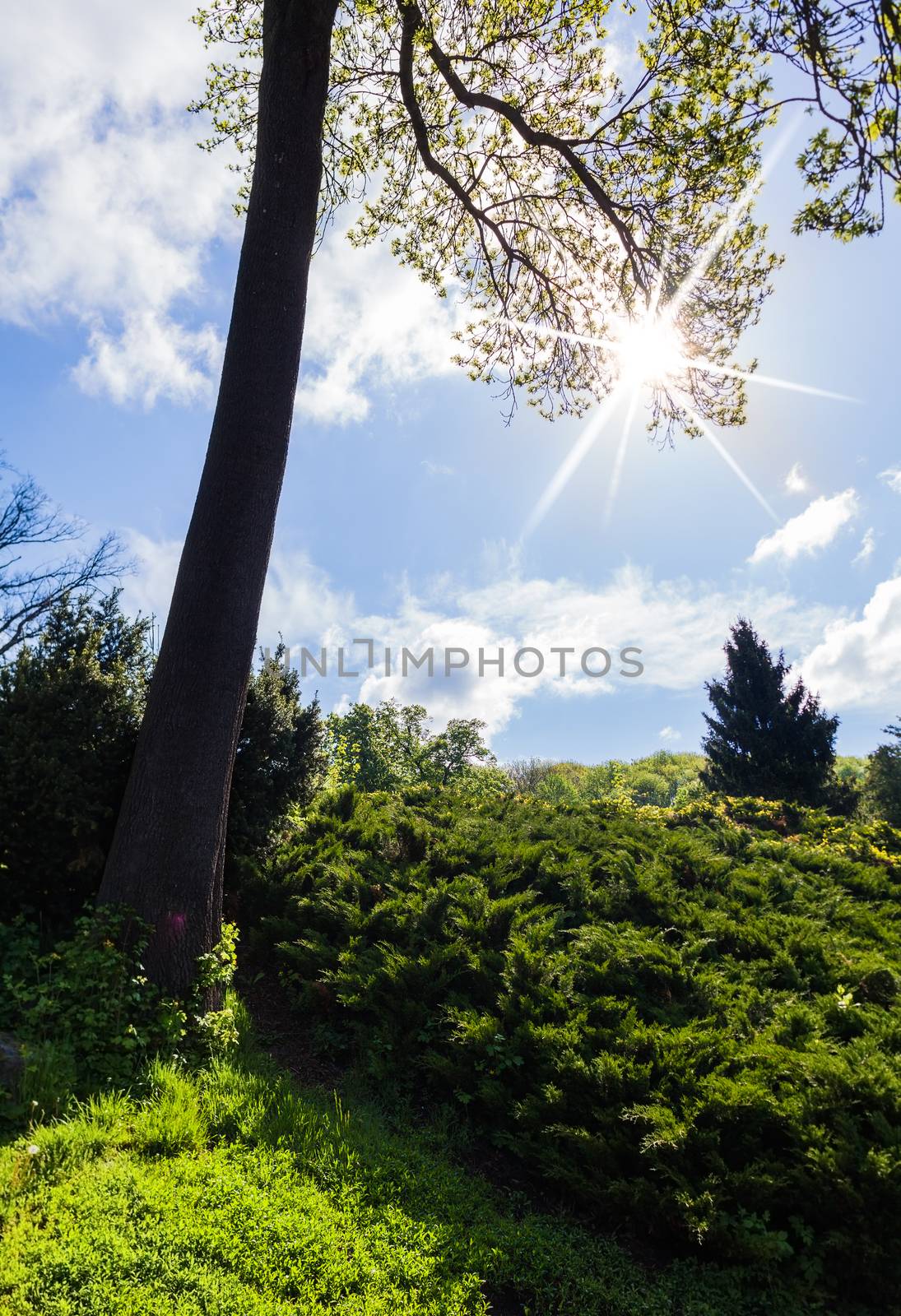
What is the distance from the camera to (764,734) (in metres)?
22.2

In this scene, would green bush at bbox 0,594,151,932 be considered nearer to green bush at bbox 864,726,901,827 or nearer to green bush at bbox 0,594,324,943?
green bush at bbox 0,594,324,943

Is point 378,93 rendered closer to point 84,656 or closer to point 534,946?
point 84,656

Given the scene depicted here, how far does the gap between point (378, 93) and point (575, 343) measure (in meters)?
4.10

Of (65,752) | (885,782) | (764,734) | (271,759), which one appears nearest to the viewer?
(65,752)

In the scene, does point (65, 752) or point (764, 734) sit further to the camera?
point (764, 734)

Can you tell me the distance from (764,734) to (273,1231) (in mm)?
22677

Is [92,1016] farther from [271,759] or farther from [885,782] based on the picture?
[885,782]

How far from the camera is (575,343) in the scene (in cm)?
969

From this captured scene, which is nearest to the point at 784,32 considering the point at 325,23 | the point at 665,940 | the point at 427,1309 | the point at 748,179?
the point at 748,179

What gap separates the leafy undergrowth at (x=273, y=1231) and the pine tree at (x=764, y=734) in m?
20.3

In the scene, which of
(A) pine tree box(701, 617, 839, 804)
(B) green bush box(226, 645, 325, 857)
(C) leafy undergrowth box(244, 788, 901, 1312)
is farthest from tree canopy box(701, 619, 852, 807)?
(B) green bush box(226, 645, 325, 857)

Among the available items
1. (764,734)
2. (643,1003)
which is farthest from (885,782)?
(643,1003)

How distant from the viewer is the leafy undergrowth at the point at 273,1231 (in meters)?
2.31

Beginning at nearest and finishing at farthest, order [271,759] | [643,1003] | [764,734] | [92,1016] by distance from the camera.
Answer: [92,1016]
[643,1003]
[271,759]
[764,734]
